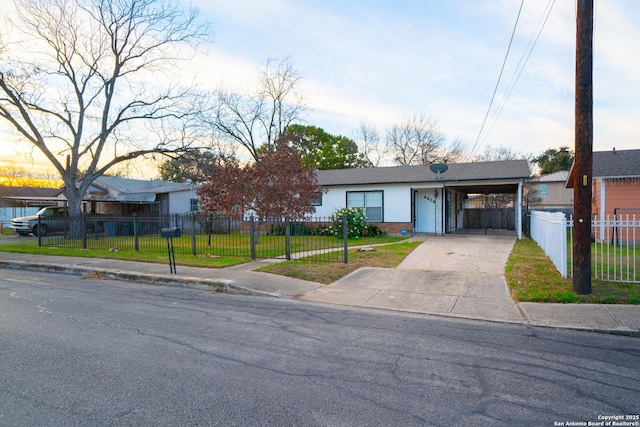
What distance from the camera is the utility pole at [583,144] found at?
23.9ft

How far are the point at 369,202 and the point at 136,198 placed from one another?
1651cm

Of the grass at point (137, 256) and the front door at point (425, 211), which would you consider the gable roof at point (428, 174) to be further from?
the grass at point (137, 256)

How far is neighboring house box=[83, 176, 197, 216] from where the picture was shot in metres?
27.3

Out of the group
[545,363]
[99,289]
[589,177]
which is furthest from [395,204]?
[545,363]

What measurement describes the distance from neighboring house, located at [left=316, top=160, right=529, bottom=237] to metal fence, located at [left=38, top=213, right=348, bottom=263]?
232 cm

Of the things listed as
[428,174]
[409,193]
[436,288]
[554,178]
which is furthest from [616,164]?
[554,178]

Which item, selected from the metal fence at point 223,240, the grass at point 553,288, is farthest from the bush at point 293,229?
the grass at point 553,288

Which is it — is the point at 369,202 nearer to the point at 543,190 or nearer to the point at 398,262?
the point at 398,262

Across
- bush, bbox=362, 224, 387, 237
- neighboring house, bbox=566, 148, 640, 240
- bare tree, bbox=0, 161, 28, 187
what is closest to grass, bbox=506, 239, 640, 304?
neighboring house, bbox=566, 148, 640, 240

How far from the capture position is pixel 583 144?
7.43 meters

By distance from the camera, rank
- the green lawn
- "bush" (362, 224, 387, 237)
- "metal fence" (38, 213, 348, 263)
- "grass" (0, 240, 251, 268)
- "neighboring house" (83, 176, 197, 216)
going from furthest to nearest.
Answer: "neighboring house" (83, 176, 197, 216) → "bush" (362, 224, 387, 237) → "metal fence" (38, 213, 348, 263) → "grass" (0, 240, 251, 268) → the green lawn

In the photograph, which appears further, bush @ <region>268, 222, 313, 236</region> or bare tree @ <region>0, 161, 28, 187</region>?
bare tree @ <region>0, 161, 28, 187</region>

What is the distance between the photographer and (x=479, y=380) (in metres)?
4.08

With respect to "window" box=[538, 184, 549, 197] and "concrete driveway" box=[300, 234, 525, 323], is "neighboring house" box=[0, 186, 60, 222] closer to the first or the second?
"concrete driveway" box=[300, 234, 525, 323]
